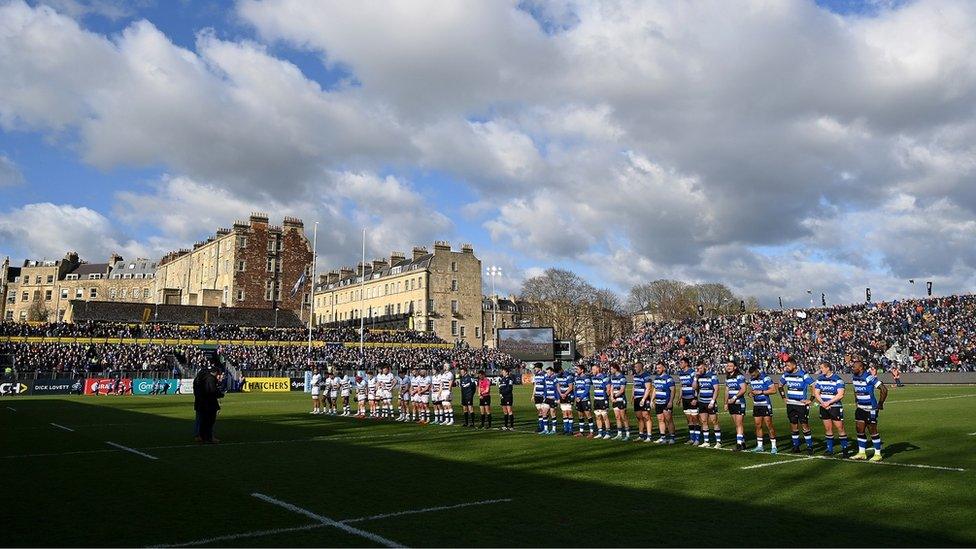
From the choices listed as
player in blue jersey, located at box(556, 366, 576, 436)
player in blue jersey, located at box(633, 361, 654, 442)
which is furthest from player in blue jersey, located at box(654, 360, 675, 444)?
player in blue jersey, located at box(556, 366, 576, 436)

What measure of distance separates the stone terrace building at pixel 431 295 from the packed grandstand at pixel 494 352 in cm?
1528

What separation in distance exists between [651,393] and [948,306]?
50470 mm

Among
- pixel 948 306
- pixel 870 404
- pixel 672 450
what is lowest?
pixel 672 450

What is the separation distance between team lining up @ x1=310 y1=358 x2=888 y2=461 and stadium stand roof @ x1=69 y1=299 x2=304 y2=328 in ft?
177

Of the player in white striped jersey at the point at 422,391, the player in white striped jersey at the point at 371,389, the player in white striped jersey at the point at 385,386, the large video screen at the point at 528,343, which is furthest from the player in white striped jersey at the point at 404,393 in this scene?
the large video screen at the point at 528,343

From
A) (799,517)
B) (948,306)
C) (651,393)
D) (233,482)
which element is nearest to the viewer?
(799,517)

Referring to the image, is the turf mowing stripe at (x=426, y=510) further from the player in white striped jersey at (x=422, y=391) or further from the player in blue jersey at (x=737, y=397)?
the player in white striped jersey at (x=422, y=391)

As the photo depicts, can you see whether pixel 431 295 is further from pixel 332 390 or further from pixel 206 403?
pixel 206 403

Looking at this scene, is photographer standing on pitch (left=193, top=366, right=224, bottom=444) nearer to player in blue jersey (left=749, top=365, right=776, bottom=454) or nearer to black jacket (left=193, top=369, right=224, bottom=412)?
black jacket (left=193, top=369, right=224, bottom=412)

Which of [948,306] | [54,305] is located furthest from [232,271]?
[948,306]

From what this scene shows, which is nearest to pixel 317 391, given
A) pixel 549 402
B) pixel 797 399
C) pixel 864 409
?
pixel 549 402

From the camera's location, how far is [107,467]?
13758 mm

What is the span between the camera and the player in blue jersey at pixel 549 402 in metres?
21.2

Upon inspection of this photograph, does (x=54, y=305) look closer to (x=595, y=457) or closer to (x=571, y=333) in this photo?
(x=571, y=333)
